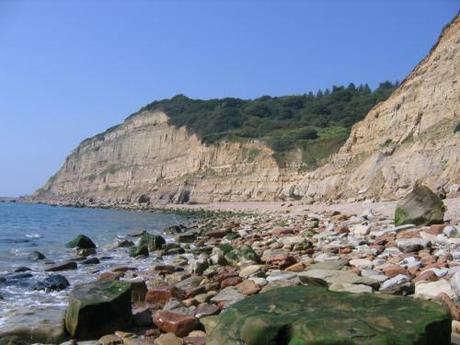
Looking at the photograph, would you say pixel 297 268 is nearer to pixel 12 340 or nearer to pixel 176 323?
pixel 176 323

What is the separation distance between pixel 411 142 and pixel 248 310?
91.3 ft

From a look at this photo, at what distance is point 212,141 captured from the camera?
66625 millimetres

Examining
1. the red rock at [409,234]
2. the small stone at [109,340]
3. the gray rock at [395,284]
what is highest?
the red rock at [409,234]

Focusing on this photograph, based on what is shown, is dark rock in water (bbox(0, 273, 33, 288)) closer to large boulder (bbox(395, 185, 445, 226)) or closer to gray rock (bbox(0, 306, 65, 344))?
gray rock (bbox(0, 306, 65, 344))

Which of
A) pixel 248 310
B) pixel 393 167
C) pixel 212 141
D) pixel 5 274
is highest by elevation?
pixel 212 141

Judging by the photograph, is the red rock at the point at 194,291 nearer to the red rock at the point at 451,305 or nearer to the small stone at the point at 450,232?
the red rock at the point at 451,305

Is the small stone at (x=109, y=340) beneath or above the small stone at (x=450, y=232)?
beneath

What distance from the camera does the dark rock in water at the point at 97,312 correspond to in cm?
617

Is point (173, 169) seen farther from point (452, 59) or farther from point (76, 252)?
point (76, 252)

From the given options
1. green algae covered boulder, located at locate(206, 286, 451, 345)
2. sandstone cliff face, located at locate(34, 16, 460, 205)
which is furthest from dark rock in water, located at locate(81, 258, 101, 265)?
sandstone cliff face, located at locate(34, 16, 460, 205)

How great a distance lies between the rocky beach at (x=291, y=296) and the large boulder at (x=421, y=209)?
0.02 m

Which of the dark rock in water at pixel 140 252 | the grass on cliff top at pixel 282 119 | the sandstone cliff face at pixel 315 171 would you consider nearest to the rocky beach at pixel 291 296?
the dark rock in water at pixel 140 252

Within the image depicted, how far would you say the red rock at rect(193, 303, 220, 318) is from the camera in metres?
6.27

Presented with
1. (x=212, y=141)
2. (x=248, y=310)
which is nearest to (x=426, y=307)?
(x=248, y=310)
